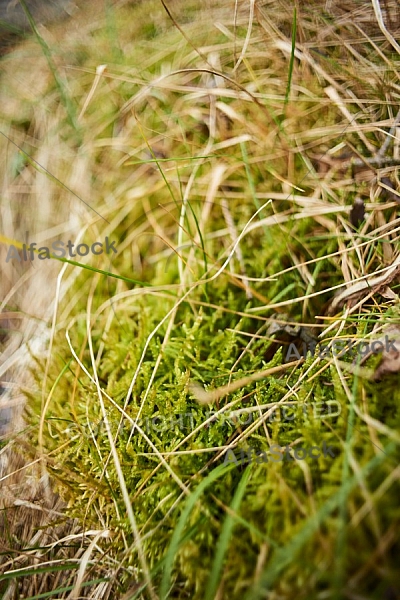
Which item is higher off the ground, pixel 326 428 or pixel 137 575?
pixel 326 428

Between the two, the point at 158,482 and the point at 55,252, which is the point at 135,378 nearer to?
the point at 158,482

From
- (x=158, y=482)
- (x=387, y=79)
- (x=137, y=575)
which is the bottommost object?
(x=137, y=575)

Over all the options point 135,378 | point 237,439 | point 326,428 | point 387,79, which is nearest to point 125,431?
point 135,378

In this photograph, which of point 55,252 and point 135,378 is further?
point 55,252

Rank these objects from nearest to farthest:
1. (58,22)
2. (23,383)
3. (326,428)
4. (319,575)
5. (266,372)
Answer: (319,575)
(326,428)
(266,372)
(23,383)
(58,22)
